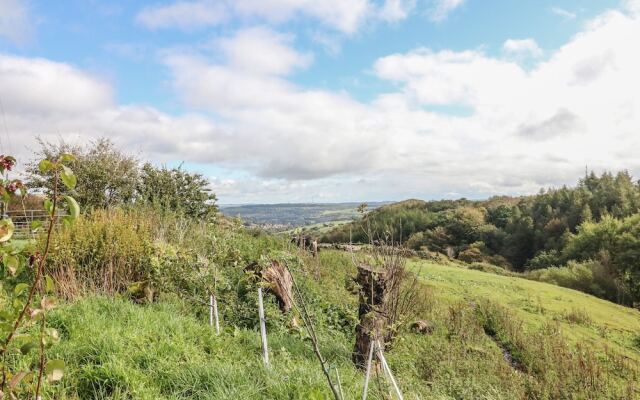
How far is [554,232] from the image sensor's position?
54375 millimetres

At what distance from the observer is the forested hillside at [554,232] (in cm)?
3200

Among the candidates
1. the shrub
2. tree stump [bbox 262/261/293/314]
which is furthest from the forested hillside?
the shrub

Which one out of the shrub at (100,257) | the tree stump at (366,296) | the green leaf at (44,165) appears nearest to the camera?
the green leaf at (44,165)

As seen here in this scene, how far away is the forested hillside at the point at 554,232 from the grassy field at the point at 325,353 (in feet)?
56.1

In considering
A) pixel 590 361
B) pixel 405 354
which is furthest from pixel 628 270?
pixel 405 354

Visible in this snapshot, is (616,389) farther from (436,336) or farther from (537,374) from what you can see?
(436,336)

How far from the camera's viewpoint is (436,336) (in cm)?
1061

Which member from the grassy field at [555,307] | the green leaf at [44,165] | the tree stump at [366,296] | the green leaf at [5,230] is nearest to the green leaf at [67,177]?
the green leaf at [44,165]

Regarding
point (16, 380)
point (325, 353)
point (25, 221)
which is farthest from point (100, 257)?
point (16, 380)

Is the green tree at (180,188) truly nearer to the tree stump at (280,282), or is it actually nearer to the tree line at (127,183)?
the tree line at (127,183)

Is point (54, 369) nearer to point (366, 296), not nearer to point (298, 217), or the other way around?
point (366, 296)

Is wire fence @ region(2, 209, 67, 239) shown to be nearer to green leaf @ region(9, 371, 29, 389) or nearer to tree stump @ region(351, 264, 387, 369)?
green leaf @ region(9, 371, 29, 389)

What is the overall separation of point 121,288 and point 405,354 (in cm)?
580

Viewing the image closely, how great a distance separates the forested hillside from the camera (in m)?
32.0
